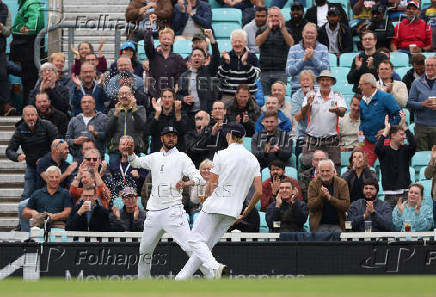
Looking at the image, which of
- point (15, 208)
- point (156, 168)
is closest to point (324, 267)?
point (156, 168)

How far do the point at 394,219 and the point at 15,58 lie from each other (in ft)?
24.9

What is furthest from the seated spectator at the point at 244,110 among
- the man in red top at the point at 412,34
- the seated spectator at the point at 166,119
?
the man in red top at the point at 412,34

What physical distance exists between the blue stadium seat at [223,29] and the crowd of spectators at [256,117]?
24.2 inches

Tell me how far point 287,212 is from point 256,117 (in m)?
2.21

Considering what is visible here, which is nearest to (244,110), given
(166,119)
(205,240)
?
(166,119)

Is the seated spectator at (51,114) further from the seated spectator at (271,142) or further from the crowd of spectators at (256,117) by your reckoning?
the seated spectator at (271,142)

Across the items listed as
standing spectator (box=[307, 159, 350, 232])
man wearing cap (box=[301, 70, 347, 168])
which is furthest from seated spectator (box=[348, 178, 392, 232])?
man wearing cap (box=[301, 70, 347, 168])

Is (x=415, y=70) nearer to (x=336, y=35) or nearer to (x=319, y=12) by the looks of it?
(x=336, y=35)

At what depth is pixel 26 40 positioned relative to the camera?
1873cm

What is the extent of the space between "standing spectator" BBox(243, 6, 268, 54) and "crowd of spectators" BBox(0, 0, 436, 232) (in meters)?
0.02

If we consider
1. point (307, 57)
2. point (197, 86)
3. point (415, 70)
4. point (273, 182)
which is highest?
point (307, 57)

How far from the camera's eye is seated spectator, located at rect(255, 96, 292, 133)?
50.3 ft

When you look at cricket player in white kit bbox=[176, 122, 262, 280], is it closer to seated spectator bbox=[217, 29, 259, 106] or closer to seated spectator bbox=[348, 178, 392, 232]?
seated spectator bbox=[348, 178, 392, 232]

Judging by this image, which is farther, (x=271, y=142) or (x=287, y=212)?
(x=271, y=142)
